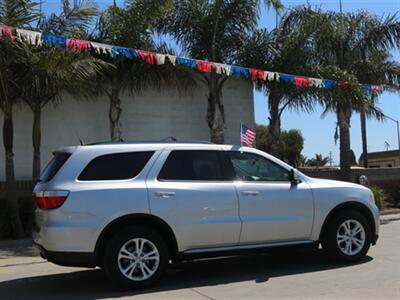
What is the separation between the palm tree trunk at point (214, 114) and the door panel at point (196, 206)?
9245mm

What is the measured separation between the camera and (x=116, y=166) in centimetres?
732

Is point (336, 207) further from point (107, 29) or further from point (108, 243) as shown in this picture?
point (107, 29)

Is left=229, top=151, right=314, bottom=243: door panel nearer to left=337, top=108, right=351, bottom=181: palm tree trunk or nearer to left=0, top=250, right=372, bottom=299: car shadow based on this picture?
left=0, top=250, right=372, bottom=299: car shadow

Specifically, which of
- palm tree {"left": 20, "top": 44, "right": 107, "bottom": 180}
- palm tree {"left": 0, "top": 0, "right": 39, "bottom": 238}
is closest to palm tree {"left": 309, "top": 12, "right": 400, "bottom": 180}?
palm tree {"left": 20, "top": 44, "right": 107, "bottom": 180}

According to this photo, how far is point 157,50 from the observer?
51.5ft

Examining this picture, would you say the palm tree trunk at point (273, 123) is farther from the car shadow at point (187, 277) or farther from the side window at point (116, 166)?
the side window at point (116, 166)

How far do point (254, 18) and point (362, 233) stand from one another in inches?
378

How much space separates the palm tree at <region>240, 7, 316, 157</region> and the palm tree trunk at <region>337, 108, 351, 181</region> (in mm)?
2248

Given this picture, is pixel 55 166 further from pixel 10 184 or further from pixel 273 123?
pixel 273 123

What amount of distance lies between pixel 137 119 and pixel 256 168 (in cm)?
944

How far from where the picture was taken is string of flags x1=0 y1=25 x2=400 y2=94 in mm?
11844

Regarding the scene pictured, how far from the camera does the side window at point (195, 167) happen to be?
7547mm

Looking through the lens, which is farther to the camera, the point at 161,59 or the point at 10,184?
the point at 161,59

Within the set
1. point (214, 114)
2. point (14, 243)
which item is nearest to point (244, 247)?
point (14, 243)
